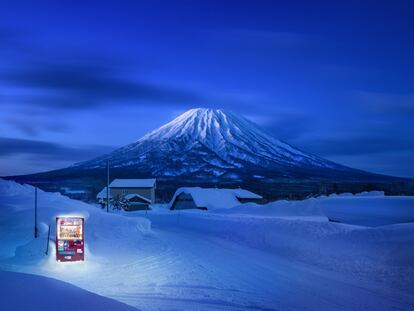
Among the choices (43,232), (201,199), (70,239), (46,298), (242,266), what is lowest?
(242,266)

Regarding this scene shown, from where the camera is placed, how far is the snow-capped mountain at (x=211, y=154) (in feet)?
480

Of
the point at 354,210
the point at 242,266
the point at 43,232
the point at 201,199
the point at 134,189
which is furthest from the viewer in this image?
the point at 134,189

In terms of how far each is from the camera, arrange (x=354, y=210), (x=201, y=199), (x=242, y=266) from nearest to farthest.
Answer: (x=242, y=266) < (x=354, y=210) < (x=201, y=199)

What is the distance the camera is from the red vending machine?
16375 millimetres

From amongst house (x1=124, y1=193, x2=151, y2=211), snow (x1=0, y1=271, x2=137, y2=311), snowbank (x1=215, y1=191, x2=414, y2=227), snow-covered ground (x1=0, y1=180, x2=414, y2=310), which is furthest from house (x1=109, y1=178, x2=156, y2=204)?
snow (x1=0, y1=271, x2=137, y2=311)

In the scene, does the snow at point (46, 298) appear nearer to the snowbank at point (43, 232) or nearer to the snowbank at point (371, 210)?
the snowbank at point (43, 232)

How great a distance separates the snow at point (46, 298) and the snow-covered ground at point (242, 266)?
1.41 metres

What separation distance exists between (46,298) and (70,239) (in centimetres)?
806

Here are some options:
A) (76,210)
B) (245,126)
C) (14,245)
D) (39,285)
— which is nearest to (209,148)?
(245,126)

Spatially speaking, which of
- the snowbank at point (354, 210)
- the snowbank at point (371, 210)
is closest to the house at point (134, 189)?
the snowbank at point (354, 210)

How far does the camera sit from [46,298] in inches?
346

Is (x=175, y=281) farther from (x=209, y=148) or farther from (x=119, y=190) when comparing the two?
(x=209, y=148)

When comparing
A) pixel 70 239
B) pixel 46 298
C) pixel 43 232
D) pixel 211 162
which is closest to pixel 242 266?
pixel 70 239

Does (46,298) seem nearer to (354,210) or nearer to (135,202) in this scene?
(354,210)
